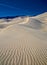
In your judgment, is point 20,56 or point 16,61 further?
point 20,56

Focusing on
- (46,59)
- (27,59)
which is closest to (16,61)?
(27,59)

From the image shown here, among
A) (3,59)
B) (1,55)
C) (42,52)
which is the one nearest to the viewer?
(3,59)

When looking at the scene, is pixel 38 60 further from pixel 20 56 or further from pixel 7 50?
pixel 7 50

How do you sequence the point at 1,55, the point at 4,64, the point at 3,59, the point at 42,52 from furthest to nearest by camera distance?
1. the point at 42,52
2. the point at 1,55
3. the point at 3,59
4. the point at 4,64

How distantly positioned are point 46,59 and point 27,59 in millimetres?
1137

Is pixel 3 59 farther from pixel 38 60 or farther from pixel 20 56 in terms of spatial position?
pixel 38 60

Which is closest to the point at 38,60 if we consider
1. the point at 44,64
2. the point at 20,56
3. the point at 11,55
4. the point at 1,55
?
the point at 44,64

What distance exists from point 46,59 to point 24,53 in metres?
1.51

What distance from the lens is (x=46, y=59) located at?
28.5ft

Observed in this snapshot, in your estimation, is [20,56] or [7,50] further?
[7,50]

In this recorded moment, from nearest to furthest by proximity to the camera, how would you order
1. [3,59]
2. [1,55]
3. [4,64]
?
[4,64], [3,59], [1,55]

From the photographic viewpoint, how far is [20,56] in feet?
29.1

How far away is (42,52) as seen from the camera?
A: 391 inches

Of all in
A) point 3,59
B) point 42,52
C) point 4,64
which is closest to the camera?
point 4,64
